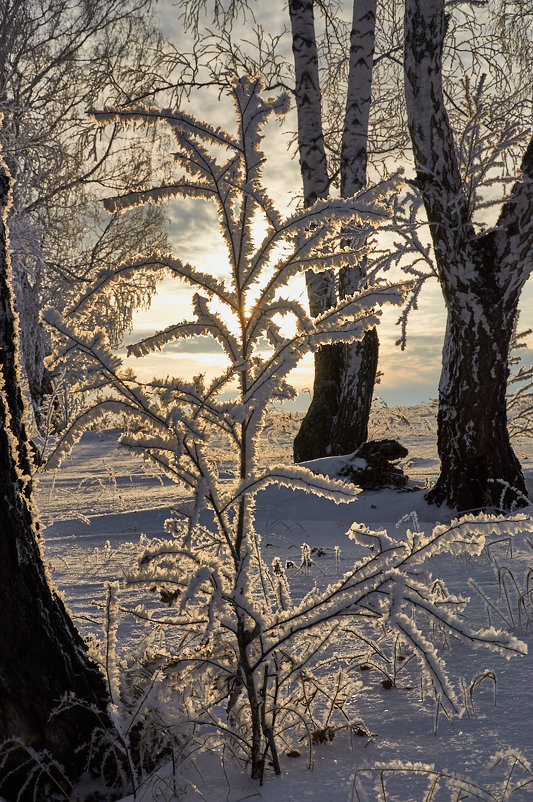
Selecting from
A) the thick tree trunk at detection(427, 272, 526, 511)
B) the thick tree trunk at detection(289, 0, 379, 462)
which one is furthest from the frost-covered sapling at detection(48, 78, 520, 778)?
the thick tree trunk at detection(289, 0, 379, 462)

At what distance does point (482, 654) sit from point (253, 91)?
1.83m

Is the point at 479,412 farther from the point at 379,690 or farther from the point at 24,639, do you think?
the point at 24,639

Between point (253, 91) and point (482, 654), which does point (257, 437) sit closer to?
point (253, 91)

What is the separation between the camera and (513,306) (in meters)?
4.89

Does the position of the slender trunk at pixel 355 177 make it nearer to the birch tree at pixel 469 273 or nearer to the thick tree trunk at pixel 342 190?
the thick tree trunk at pixel 342 190

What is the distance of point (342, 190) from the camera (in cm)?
721

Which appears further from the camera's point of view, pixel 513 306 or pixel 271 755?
pixel 513 306

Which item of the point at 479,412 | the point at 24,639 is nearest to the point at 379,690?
the point at 24,639

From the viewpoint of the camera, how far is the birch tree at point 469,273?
4.78 metres

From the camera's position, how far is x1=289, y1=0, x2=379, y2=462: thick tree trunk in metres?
7.12

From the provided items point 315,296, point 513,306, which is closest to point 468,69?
point 315,296

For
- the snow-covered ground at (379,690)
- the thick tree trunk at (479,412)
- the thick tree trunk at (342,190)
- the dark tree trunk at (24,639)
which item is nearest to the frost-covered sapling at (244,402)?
the snow-covered ground at (379,690)

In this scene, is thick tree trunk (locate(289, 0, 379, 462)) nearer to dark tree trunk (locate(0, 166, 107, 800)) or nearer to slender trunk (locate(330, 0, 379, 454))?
slender trunk (locate(330, 0, 379, 454))

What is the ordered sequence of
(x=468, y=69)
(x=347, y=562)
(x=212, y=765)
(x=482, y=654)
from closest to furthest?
1. (x=212, y=765)
2. (x=482, y=654)
3. (x=347, y=562)
4. (x=468, y=69)
